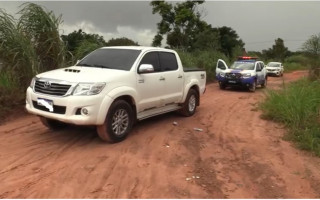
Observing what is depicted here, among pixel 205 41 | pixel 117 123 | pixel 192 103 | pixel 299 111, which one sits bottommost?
pixel 299 111

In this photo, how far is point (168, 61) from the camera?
8.50 meters

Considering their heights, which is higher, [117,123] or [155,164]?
[117,123]

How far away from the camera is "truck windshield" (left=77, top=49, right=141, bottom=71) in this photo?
725 centimetres

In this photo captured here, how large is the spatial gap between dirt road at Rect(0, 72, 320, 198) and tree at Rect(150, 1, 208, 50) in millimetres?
23810

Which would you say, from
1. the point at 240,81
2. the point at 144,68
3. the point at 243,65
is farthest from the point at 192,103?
the point at 243,65

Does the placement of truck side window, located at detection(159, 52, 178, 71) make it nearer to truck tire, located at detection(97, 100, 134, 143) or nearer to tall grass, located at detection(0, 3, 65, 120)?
truck tire, located at detection(97, 100, 134, 143)

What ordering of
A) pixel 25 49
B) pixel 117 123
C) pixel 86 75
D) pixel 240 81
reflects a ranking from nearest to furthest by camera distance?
pixel 86 75
pixel 117 123
pixel 25 49
pixel 240 81

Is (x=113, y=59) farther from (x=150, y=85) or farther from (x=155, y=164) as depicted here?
(x=155, y=164)

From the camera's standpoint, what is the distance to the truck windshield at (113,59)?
7.25 meters

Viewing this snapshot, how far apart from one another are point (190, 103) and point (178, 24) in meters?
22.7

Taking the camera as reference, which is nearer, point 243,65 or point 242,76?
point 242,76

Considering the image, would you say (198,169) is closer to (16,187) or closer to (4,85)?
(16,187)

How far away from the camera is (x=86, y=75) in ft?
21.2

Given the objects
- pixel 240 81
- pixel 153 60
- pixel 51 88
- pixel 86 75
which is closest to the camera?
pixel 51 88
